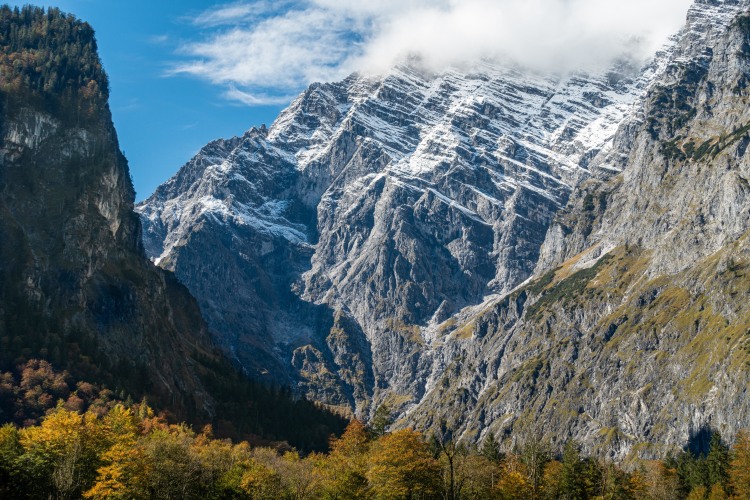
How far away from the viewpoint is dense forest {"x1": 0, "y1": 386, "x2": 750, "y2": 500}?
115m

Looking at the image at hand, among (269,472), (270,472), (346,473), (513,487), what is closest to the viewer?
(269,472)

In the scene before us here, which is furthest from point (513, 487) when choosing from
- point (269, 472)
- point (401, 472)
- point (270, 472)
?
point (269, 472)

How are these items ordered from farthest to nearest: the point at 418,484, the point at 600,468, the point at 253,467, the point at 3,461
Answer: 1. the point at 600,468
2. the point at 253,467
3. the point at 418,484
4. the point at 3,461

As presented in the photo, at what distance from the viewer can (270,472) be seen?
132m

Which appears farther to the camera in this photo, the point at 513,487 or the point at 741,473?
the point at 741,473

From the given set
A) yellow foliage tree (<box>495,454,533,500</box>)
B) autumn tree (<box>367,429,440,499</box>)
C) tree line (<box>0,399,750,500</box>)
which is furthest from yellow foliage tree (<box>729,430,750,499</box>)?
autumn tree (<box>367,429,440,499</box>)

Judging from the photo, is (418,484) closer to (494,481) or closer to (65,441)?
(494,481)

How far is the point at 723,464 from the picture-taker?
176 meters

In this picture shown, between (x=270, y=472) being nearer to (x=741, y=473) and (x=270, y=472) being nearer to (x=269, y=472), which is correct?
(x=269, y=472)

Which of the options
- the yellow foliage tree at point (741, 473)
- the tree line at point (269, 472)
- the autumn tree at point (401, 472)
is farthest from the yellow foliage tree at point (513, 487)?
the yellow foliage tree at point (741, 473)

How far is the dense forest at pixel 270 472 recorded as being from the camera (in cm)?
11488

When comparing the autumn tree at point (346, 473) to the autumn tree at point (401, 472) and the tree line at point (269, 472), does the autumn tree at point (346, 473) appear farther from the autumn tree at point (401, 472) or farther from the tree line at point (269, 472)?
the autumn tree at point (401, 472)

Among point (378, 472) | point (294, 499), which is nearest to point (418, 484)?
point (378, 472)

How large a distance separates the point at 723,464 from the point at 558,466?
3635 centimetres
